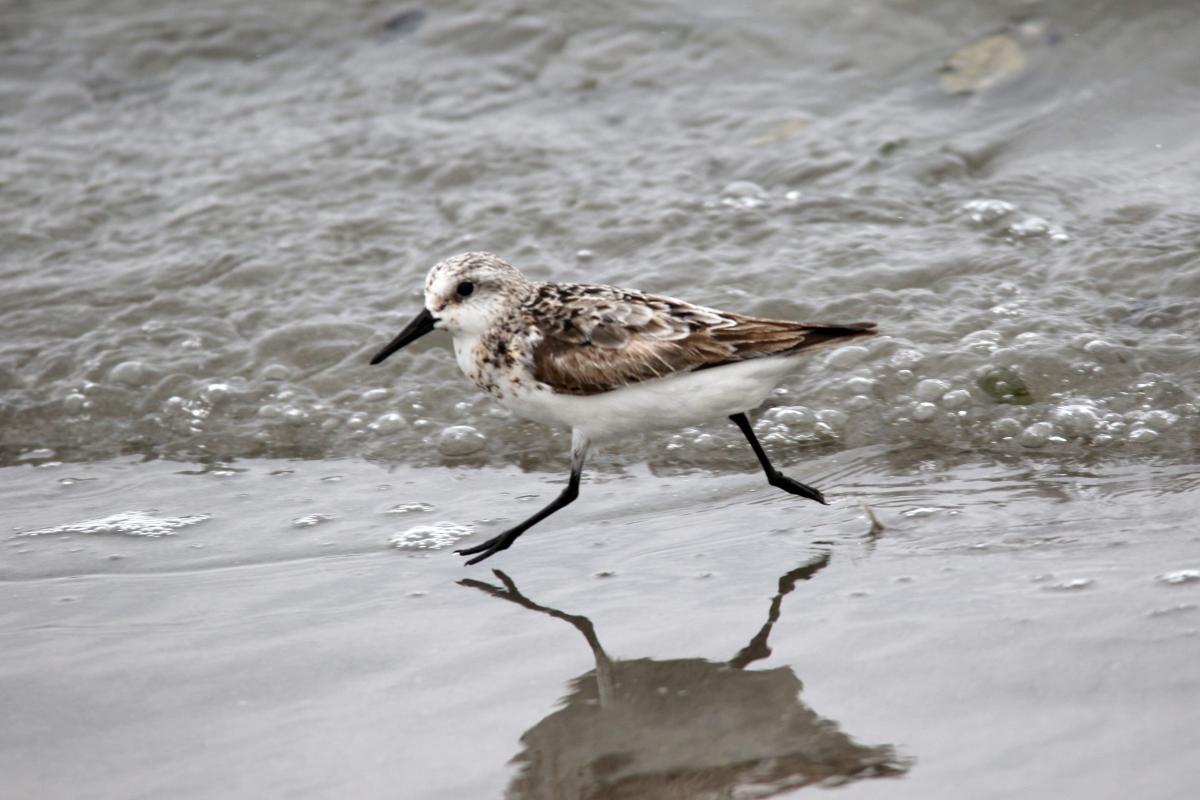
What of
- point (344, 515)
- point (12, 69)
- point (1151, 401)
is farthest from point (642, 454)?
point (12, 69)

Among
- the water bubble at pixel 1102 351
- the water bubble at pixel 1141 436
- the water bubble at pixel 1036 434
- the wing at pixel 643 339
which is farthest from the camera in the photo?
the water bubble at pixel 1102 351

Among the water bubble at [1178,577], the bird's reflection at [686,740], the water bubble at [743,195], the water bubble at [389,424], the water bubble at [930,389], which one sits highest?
the water bubble at [743,195]

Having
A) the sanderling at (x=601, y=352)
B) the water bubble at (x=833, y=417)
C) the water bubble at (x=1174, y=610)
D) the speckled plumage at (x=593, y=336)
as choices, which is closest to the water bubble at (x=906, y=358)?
the water bubble at (x=833, y=417)

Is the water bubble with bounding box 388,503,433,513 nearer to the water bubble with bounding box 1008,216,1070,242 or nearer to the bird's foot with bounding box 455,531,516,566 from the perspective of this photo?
the bird's foot with bounding box 455,531,516,566

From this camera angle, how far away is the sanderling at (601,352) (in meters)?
4.60

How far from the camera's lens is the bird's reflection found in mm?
3246

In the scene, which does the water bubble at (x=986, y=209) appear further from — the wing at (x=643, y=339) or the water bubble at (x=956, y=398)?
the wing at (x=643, y=339)

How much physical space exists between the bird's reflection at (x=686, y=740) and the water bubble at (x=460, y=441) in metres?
1.99

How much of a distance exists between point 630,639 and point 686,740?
23.4 inches

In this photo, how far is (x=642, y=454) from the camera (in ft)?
18.4

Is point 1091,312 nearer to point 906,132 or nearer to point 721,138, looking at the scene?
point 906,132

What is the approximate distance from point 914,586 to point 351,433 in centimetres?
273

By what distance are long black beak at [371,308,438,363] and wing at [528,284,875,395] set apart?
431 mm

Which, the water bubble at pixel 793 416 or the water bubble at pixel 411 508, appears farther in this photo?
the water bubble at pixel 793 416
